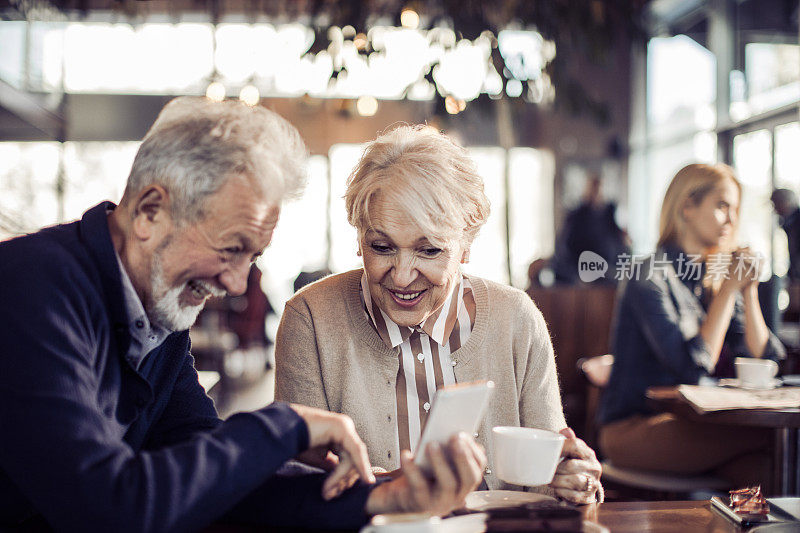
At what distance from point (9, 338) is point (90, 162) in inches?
374

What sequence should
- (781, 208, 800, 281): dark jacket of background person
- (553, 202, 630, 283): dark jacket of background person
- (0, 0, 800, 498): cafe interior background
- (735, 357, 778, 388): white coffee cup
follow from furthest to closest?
(553, 202, 630, 283): dark jacket of background person → (781, 208, 800, 281): dark jacket of background person → (0, 0, 800, 498): cafe interior background → (735, 357, 778, 388): white coffee cup

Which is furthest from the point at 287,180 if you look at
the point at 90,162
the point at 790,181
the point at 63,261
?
the point at 90,162

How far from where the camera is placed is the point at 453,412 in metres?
0.79

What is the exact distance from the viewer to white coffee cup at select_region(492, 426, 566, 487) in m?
0.95

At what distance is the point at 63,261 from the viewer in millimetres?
921

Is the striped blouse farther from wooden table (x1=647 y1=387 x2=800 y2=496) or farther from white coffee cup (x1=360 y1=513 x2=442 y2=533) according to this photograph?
wooden table (x1=647 y1=387 x2=800 y2=496)

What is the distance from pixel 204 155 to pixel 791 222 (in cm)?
453

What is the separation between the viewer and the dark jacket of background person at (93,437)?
786 millimetres

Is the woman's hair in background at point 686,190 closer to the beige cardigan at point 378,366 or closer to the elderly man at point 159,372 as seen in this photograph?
the beige cardigan at point 378,366

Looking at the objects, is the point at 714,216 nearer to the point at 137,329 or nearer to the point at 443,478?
the point at 443,478

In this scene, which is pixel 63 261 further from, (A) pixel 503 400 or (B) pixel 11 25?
(B) pixel 11 25

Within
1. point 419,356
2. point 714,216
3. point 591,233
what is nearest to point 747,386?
point 714,216

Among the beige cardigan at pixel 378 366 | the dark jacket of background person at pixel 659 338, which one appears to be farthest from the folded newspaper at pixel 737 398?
the beige cardigan at pixel 378 366

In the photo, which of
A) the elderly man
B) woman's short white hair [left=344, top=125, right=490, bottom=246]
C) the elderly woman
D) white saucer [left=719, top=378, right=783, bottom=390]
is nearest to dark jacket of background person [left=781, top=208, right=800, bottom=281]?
white saucer [left=719, top=378, right=783, bottom=390]
